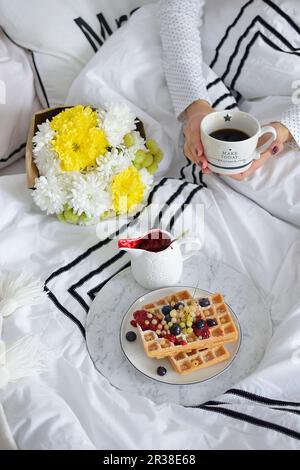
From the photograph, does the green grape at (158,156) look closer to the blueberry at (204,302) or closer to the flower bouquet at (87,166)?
the flower bouquet at (87,166)

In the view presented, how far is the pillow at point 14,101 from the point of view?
1290 millimetres

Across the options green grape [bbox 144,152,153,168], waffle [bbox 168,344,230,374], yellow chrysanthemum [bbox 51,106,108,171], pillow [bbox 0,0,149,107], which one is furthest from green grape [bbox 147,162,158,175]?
waffle [bbox 168,344,230,374]

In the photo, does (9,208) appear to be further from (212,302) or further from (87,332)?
(212,302)

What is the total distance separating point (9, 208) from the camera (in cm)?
114

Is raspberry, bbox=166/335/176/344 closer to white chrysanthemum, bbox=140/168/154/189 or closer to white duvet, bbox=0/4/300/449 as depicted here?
white duvet, bbox=0/4/300/449

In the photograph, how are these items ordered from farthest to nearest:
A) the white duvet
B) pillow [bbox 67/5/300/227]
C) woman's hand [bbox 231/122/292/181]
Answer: pillow [bbox 67/5/300/227] → woman's hand [bbox 231/122/292/181] → the white duvet

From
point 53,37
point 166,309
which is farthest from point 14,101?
point 166,309

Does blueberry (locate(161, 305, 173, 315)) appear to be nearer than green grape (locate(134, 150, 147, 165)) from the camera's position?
Yes

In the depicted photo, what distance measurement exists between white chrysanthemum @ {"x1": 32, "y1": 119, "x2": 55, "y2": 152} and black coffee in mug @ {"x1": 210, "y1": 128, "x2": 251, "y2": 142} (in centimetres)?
32

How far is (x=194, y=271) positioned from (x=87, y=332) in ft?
0.78

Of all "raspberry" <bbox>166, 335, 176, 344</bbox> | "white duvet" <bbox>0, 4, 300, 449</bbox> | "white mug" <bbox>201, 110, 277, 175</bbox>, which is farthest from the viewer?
"white mug" <bbox>201, 110, 277, 175</bbox>

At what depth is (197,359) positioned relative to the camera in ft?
2.96

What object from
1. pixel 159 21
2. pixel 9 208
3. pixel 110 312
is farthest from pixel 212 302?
pixel 159 21

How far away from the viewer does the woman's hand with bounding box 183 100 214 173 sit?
108 cm
